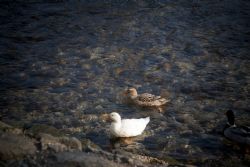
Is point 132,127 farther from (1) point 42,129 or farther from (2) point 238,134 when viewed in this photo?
(2) point 238,134

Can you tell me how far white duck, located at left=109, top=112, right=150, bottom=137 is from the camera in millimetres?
10477

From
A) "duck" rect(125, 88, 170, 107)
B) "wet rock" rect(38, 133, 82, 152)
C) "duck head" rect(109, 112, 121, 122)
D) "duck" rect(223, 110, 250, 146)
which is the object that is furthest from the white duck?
"duck" rect(223, 110, 250, 146)

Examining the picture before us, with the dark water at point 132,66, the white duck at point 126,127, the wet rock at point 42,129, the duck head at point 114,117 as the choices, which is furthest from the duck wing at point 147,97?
the wet rock at point 42,129

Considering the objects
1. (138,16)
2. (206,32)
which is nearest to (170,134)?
(206,32)

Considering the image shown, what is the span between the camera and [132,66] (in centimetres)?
1416

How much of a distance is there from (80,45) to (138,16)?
344cm

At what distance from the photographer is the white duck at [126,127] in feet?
34.4

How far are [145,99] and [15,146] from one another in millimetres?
4709

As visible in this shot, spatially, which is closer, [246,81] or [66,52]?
[246,81]

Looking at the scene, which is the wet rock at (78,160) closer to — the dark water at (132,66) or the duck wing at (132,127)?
the dark water at (132,66)

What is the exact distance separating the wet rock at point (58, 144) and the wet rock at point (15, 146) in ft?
0.67

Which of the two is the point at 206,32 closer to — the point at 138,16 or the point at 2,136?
the point at 138,16

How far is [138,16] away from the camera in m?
18.0

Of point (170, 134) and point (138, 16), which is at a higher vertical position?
point (138, 16)
